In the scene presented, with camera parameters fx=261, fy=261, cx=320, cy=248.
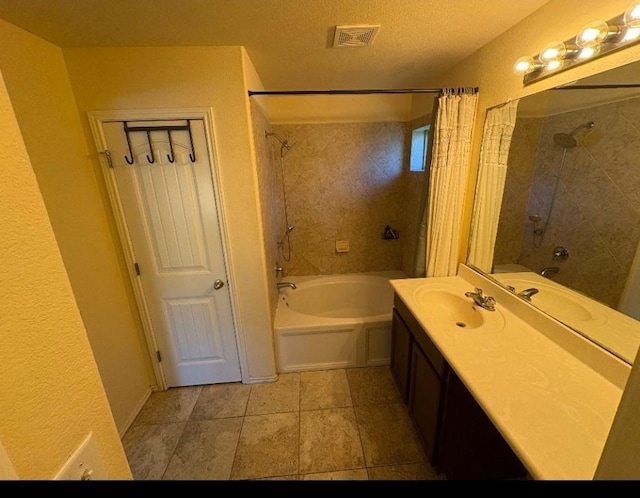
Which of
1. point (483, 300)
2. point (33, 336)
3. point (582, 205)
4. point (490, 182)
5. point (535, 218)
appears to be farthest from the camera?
point (490, 182)

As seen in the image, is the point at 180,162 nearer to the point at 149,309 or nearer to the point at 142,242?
the point at 142,242

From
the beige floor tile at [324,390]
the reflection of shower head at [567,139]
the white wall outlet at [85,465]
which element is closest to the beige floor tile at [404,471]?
the beige floor tile at [324,390]

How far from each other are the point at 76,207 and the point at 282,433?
1900 mm

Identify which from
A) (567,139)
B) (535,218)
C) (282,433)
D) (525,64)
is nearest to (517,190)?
(535,218)

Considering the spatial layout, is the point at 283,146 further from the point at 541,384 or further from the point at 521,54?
the point at 541,384

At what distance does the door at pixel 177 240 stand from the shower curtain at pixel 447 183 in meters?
1.48

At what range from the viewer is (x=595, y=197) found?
1063 mm

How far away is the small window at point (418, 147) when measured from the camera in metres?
2.50

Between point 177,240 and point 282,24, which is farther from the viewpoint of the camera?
point 177,240

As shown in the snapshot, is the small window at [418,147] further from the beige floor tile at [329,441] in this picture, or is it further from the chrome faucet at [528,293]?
the beige floor tile at [329,441]

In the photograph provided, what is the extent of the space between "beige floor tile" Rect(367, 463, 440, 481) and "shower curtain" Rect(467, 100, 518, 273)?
1.25 m

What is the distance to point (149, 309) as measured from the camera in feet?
6.34

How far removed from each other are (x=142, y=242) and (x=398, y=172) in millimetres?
2507

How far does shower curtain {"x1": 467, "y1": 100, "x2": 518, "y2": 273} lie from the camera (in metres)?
1.51
